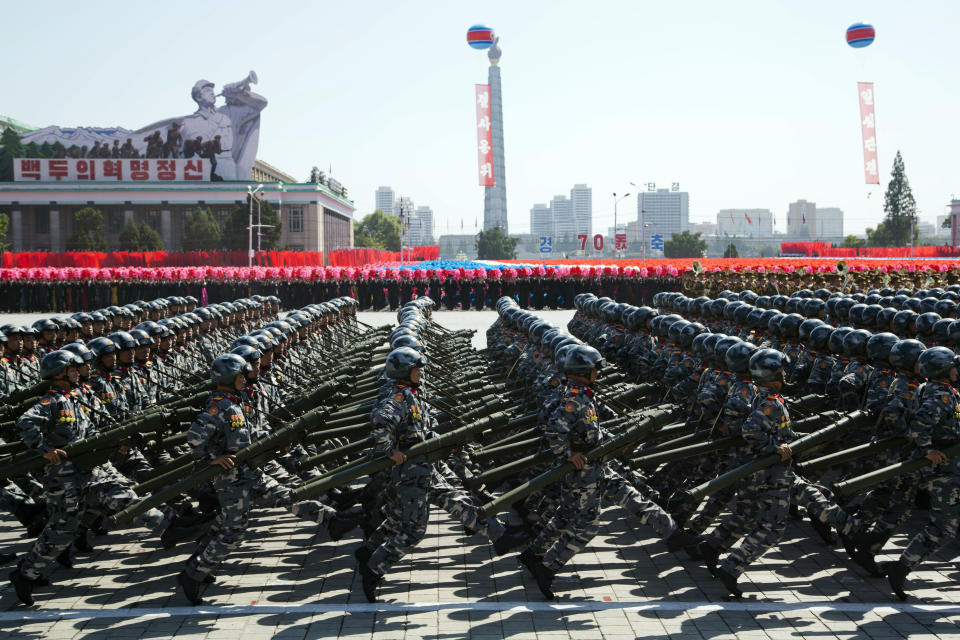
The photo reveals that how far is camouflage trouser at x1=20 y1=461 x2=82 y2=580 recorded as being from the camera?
6441 millimetres

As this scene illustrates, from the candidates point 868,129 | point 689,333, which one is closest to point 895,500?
point 689,333

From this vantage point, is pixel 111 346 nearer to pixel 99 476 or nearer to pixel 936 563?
pixel 99 476

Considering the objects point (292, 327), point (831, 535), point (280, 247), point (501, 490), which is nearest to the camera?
point (831, 535)

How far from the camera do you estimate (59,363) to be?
690cm

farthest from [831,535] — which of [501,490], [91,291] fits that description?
[91,291]

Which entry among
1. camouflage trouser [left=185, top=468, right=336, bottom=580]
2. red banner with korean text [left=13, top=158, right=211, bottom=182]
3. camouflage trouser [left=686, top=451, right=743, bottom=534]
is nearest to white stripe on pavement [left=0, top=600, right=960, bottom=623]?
camouflage trouser [left=185, top=468, right=336, bottom=580]

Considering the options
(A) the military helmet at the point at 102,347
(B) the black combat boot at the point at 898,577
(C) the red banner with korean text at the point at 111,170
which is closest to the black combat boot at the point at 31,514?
(A) the military helmet at the point at 102,347

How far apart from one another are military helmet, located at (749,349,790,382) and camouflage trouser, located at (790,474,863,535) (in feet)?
2.46

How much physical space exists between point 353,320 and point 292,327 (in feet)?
24.1

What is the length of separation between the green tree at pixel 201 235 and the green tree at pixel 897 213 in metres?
76.4

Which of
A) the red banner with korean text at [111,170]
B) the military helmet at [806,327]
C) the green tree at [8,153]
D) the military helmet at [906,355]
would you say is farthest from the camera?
the green tree at [8,153]

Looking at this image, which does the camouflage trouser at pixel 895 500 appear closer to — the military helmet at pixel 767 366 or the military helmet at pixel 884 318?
the military helmet at pixel 767 366

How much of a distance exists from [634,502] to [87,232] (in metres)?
70.9

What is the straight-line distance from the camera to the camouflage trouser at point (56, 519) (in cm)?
644
